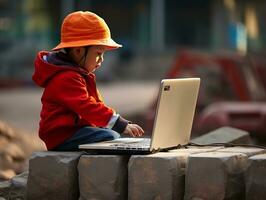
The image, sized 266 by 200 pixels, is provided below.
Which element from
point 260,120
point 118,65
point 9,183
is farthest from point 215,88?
point 118,65

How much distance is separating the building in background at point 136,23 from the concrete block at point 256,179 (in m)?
32.7

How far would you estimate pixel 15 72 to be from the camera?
36688 mm

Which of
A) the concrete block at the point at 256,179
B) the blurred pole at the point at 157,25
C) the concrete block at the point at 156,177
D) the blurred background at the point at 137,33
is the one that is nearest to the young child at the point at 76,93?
the concrete block at the point at 156,177

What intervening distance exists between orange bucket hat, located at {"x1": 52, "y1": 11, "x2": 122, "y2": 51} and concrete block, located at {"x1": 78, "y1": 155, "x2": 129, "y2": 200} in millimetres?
810

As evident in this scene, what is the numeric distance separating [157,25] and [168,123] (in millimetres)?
35355

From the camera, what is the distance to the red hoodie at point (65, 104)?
643 cm

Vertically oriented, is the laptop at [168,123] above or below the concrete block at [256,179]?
above

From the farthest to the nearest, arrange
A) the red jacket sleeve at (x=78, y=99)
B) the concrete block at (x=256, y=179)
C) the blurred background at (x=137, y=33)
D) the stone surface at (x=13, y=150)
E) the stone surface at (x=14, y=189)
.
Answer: the blurred background at (x=137, y=33)
the stone surface at (x=13, y=150)
the stone surface at (x=14, y=189)
the red jacket sleeve at (x=78, y=99)
the concrete block at (x=256, y=179)

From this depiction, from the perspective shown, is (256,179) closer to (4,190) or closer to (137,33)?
(4,190)

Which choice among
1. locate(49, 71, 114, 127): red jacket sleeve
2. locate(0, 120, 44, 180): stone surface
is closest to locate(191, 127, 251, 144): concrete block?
locate(49, 71, 114, 127): red jacket sleeve

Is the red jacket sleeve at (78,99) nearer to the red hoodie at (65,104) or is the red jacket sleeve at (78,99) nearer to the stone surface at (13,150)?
the red hoodie at (65,104)

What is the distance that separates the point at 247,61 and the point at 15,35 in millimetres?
23495

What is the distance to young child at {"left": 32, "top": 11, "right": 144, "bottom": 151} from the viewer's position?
646 cm

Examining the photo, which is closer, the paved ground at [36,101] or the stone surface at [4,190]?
the stone surface at [4,190]
